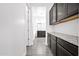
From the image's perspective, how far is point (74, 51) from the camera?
5.75ft

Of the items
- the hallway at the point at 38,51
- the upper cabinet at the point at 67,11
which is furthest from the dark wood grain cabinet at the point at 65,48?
the hallway at the point at 38,51

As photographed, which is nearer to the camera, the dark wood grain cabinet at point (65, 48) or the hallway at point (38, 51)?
the dark wood grain cabinet at point (65, 48)

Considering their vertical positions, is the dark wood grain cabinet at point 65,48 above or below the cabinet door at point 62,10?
below

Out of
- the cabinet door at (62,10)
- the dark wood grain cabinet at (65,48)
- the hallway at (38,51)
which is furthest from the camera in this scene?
the hallway at (38,51)

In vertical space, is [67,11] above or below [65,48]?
above

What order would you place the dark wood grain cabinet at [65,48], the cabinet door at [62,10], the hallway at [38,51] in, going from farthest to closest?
the hallway at [38,51], the cabinet door at [62,10], the dark wood grain cabinet at [65,48]

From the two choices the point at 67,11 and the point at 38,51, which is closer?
the point at 67,11

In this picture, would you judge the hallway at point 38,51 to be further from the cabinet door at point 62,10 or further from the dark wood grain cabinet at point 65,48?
the cabinet door at point 62,10

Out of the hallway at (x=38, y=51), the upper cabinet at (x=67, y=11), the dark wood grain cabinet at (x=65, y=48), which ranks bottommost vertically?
the hallway at (x=38, y=51)

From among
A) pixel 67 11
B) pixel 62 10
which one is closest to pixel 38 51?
pixel 62 10

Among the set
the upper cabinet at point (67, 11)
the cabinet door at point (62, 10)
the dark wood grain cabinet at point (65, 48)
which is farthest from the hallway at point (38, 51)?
the cabinet door at point (62, 10)

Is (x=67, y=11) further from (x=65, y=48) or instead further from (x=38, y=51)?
(x=38, y=51)

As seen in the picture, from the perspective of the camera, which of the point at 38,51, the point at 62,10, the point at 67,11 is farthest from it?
the point at 38,51

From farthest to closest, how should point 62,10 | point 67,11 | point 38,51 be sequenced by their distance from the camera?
point 38,51, point 62,10, point 67,11
